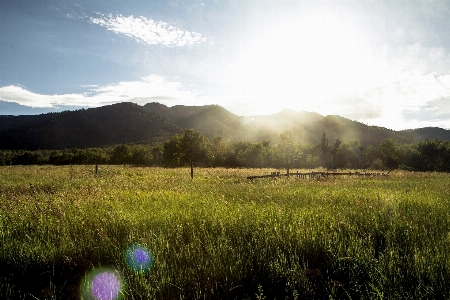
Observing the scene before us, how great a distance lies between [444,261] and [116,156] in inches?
3813

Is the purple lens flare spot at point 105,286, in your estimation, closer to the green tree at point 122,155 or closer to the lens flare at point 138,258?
the lens flare at point 138,258

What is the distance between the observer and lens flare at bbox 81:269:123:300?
10.1ft

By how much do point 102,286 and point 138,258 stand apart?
66 cm

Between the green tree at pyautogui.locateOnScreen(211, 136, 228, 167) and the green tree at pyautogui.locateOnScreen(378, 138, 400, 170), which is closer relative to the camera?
the green tree at pyautogui.locateOnScreen(378, 138, 400, 170)

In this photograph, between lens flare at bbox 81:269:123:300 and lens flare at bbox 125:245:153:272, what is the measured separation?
239 millimetres

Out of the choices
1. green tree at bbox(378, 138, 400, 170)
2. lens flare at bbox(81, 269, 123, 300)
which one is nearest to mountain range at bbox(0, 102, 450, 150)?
green tree at bbox(378, 138, 400, 170)

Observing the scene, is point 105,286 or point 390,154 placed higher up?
point 390,154

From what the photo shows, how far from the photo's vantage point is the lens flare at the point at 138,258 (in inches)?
140

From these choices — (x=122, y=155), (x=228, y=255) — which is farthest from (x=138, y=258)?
(x=122, y=155)

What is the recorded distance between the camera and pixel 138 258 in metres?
3.85

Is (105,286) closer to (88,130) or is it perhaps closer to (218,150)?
(218,150)

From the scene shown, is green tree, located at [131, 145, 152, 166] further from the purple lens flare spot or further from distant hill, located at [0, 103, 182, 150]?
the purple lens flare spot

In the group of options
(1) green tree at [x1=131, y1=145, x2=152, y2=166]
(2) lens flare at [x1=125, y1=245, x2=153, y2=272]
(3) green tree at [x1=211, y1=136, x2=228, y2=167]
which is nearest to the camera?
(2) lens flare at [x1=125, y1=245, x2=153, y2=272]

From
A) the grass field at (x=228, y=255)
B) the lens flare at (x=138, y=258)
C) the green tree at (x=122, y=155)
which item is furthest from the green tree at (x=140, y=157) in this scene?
the lens flare at (x=138, y=258)
